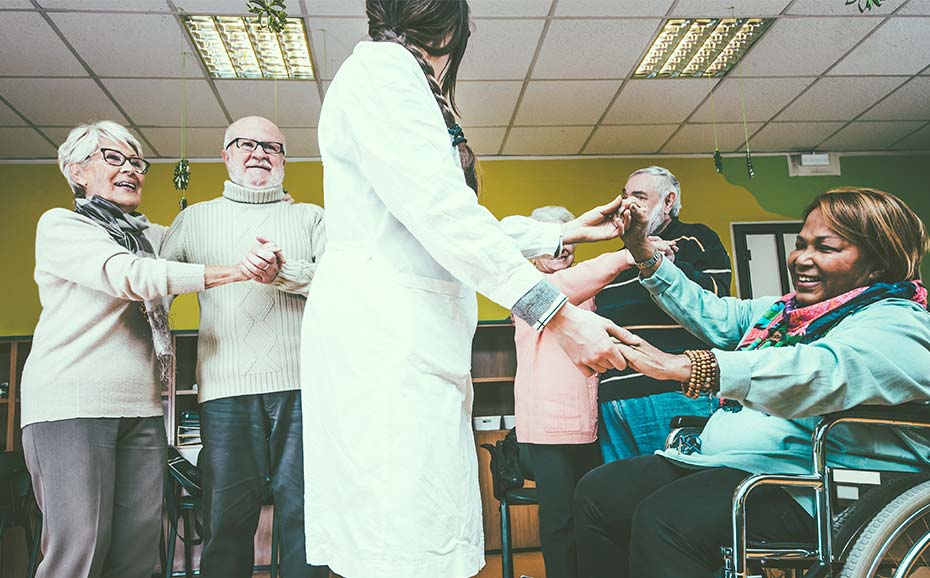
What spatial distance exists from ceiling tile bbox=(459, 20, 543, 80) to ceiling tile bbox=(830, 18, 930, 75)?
1.93 metres

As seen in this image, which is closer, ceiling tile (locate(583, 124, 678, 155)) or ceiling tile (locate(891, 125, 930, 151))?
ceiling tile (locate(583, 124, 678, 155))

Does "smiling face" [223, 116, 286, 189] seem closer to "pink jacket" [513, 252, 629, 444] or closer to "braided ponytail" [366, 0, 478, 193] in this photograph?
"pink jacket" [513, 252, 629, 444]

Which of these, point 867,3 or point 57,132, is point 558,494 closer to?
point 867,3

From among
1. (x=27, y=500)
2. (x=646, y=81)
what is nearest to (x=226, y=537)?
(x=27, y=500)

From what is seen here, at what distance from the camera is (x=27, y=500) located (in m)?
3.37

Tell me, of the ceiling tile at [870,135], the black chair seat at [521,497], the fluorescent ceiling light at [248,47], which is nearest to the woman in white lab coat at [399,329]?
the black chair seat at [521,497]

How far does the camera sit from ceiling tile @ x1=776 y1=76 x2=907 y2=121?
4859 mm

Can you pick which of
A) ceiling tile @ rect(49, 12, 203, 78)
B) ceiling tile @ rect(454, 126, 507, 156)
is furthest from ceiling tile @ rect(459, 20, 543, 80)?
ceiling tile @ rect(49, 12, 203, 78)

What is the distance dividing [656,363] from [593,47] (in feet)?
11.2

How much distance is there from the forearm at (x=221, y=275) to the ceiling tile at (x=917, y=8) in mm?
3784

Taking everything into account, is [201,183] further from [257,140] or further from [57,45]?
[257,140]

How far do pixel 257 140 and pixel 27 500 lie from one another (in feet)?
7.20

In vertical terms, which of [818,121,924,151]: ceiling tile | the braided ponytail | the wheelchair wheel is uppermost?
[818,121,924,151]: ceiling tile

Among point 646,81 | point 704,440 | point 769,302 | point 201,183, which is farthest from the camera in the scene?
point 201,183
